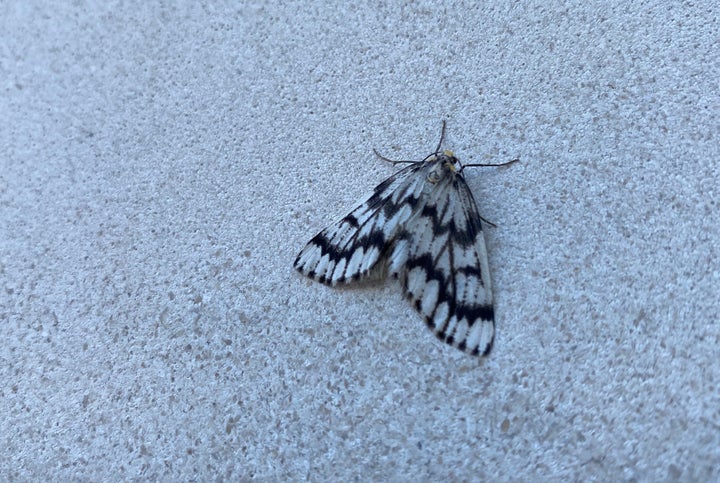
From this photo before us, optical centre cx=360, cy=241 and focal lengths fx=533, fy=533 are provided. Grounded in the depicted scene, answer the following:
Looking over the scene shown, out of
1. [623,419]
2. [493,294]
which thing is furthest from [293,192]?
[623,419]

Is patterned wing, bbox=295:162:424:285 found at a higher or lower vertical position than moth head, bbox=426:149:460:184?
lower

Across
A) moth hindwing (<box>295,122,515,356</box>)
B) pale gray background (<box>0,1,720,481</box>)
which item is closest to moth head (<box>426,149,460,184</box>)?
moth hindwing (<box>295,122,515,356</box>)

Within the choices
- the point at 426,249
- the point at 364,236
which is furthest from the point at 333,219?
the point at 426,249

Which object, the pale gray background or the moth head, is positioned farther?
the moth head

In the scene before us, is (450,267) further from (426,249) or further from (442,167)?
(442,167)

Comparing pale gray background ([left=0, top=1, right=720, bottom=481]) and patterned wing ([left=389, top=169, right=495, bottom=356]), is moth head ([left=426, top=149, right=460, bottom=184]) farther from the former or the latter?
pale gray background ([left=0, top=1, right=720, bottom=481])

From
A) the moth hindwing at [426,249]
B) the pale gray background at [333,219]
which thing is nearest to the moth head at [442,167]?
the moth hindwing at [426,249]
